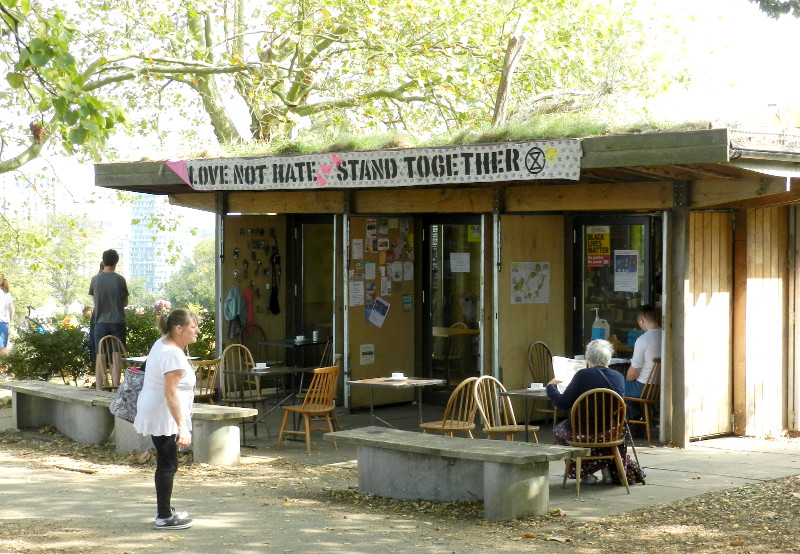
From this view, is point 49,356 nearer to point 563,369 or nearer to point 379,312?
point 379,312

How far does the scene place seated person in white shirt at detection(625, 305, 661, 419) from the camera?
987 centimetres

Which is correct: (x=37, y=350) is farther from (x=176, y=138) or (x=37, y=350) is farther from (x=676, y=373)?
(x=176, y=138)

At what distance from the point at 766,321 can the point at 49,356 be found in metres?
9.34

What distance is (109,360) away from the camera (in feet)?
40.8

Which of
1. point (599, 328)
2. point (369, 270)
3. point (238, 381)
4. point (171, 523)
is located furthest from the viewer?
point (238, 381)

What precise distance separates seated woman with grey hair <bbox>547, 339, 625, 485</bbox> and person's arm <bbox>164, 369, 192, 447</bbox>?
108 inches

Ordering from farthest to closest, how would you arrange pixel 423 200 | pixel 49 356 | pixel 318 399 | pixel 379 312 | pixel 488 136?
1. pixel 49 356
2. pixel 379 312
3. pixel 423 200
4. pixel 318 399
5. pixel 488 136

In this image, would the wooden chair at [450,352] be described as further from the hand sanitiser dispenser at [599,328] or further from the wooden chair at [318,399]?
the wooden chair at [318,399]

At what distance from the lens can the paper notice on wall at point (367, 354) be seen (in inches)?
470

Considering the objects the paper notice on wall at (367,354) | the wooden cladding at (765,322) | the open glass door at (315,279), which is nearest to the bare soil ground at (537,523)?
the wooden cladding at (765,322)

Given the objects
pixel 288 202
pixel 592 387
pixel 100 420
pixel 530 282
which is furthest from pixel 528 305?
pixel 100 420

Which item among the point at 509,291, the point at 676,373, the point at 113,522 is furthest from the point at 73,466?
the point at 676,373

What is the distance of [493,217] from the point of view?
10414 millimetres

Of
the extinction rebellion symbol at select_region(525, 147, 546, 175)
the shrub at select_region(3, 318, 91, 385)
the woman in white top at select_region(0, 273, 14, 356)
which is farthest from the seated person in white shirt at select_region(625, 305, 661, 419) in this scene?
the woman in white top at select_region(0, 273, 14, 356)
